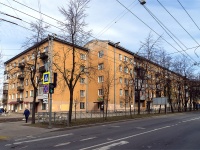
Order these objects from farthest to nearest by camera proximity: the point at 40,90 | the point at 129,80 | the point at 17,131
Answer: the point at 40,90
the point at 129,80
the point at 17,131

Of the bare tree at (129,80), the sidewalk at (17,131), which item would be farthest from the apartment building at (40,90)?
the sidewalk at (17,131)

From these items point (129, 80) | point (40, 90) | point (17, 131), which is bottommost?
point (17, 131)

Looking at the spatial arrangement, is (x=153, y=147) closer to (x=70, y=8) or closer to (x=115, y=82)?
(x=70, y=8)

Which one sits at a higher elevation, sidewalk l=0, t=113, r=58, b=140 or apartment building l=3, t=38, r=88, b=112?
apartment building l=3, t=38, r=88, b=112

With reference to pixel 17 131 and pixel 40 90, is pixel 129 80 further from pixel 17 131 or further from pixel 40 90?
pixel 17 131

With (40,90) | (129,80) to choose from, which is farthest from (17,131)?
(40,90)

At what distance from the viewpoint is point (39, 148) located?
10484 millimetres

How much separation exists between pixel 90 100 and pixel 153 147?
48.8m

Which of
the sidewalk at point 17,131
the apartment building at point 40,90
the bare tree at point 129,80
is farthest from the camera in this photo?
the apartment building at point 40,90

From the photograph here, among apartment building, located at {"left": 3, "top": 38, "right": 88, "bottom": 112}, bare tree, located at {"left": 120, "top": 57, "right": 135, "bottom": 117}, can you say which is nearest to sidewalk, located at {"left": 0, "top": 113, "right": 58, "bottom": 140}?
bare tree, located at {"left": 120, "top": 57, "right": 135, "bottom": 117}

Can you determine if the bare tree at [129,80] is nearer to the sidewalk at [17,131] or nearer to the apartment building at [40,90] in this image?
the apartment building at [40,90]

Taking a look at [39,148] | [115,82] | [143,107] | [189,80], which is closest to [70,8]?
[39,148]

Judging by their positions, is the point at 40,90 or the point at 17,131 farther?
the point at 40,90

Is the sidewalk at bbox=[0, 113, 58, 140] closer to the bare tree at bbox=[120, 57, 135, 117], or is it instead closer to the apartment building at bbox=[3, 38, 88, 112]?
the bare tree at bbox=[120, 57, 135, 117]
